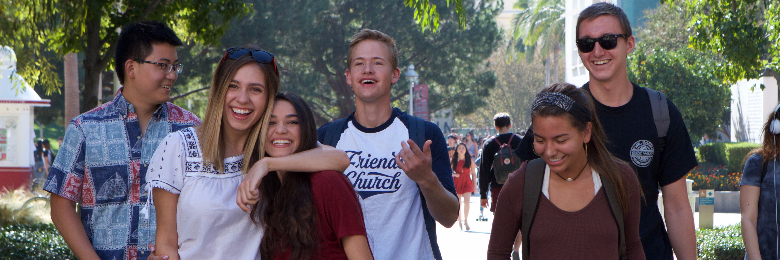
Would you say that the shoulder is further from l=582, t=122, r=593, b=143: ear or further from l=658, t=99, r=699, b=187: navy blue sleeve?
l=658, t=99, r=699, b=187: navy blue sleeve

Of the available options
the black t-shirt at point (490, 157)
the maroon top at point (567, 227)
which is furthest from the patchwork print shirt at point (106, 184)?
the black t-shirt at point (490, 157)

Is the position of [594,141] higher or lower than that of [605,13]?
lower

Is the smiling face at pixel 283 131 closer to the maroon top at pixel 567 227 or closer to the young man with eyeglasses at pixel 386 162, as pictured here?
the young man with eyeglasses at pixel 386 162

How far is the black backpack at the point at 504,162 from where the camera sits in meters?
8.73

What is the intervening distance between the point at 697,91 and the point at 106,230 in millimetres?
20921

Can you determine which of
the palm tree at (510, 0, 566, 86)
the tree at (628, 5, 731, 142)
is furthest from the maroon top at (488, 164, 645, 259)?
the palm tree at (510, 0, 566, 86)

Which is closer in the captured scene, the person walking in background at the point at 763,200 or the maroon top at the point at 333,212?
the maroon top at the point at 333,212

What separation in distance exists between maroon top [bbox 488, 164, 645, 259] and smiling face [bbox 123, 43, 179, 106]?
1.59 meters

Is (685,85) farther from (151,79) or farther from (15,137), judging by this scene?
(151,79)

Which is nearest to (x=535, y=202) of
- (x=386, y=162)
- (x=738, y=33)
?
(x=386, y=162)

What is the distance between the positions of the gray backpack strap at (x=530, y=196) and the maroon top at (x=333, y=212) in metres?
0.57

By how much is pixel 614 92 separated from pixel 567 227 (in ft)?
2.52

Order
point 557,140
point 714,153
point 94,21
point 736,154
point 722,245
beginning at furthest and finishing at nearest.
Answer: point 714,153 → point 736,154 → point 722,245 → point 94,21 → point 557,140

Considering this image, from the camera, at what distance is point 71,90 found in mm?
11727
